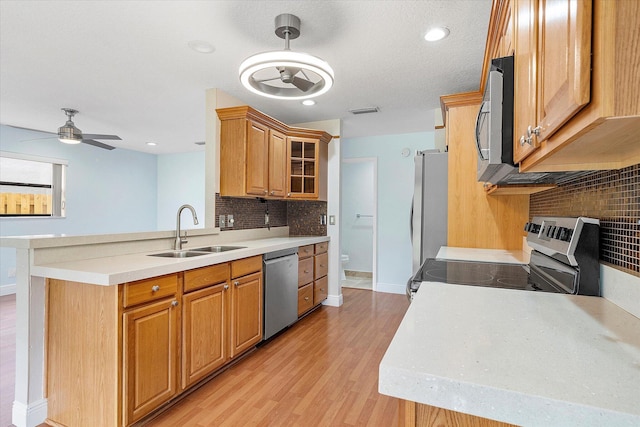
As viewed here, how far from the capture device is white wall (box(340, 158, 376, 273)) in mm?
5910

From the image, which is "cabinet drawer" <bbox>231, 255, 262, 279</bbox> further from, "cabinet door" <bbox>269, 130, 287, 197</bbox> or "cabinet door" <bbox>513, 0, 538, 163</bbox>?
"cabinet door" <bbox>513, 0, 538, 163</bbox>

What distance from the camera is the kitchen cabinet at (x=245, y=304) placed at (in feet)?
7.97

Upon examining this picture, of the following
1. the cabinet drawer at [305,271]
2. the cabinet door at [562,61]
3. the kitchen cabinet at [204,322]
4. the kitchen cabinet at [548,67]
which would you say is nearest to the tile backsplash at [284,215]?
the cabinet drawer at [305,271]

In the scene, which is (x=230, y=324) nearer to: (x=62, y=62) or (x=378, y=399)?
(x=378, y=399)

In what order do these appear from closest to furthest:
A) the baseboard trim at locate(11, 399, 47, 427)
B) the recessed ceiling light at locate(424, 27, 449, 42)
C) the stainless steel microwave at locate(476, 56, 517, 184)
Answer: the stainless steel microwave at locate(476, 56, 517, 184), the baseboard trim at locate(11, 399, 47, 427), the recessed ceiling light at locate(424, 27, 449, 42)

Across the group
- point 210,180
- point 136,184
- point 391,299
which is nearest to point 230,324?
point 210,180

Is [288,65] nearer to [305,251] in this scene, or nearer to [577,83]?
[577,83]

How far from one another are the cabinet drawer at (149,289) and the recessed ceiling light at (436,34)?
2201 millimetres

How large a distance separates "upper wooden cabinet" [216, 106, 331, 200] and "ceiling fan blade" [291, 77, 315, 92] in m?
0.89

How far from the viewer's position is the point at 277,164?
11.7 ft

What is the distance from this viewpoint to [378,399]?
204cm

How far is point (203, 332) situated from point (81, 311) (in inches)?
27.4

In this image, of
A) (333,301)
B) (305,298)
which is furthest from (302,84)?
(333,301)

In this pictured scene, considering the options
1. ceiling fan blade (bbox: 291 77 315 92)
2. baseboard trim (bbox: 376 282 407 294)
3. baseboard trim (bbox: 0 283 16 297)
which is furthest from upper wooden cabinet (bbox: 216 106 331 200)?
baseboard trim (bbox: 0 283 16 297)
